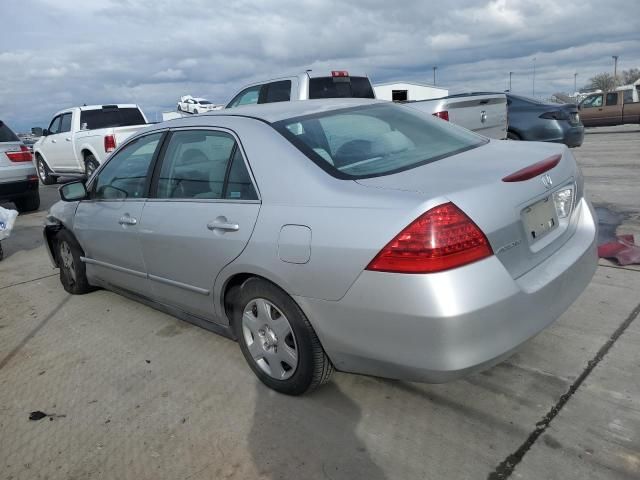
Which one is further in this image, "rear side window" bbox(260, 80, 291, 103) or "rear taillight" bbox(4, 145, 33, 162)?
"rear taillight" bbox(4, 145, 33, 162)

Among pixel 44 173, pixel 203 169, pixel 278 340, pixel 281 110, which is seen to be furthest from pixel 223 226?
pixel 44 173

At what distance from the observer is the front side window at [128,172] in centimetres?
371

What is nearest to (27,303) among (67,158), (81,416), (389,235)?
(81,416)

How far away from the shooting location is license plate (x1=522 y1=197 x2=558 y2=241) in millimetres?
2447

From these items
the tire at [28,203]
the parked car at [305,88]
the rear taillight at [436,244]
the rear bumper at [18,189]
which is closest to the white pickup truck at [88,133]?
the tire at [28,203]

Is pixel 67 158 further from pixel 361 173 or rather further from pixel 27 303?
pixel 361 173

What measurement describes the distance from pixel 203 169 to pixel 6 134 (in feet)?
23.9

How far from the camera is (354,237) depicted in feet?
7.51

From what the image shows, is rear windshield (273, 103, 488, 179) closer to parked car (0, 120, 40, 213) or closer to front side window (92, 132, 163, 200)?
front side window (92, 132, 163, 200)

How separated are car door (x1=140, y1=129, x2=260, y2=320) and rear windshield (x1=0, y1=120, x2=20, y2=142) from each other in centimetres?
666

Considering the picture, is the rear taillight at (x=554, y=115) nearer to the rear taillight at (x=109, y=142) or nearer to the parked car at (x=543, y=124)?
the parked car at (x=543, y=124)

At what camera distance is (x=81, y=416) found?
2.90 meters

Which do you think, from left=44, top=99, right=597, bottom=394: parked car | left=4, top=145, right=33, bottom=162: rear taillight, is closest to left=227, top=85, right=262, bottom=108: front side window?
left=4, top=145, right=33, bottom=162: rear taillight

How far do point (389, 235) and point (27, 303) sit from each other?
395cm
